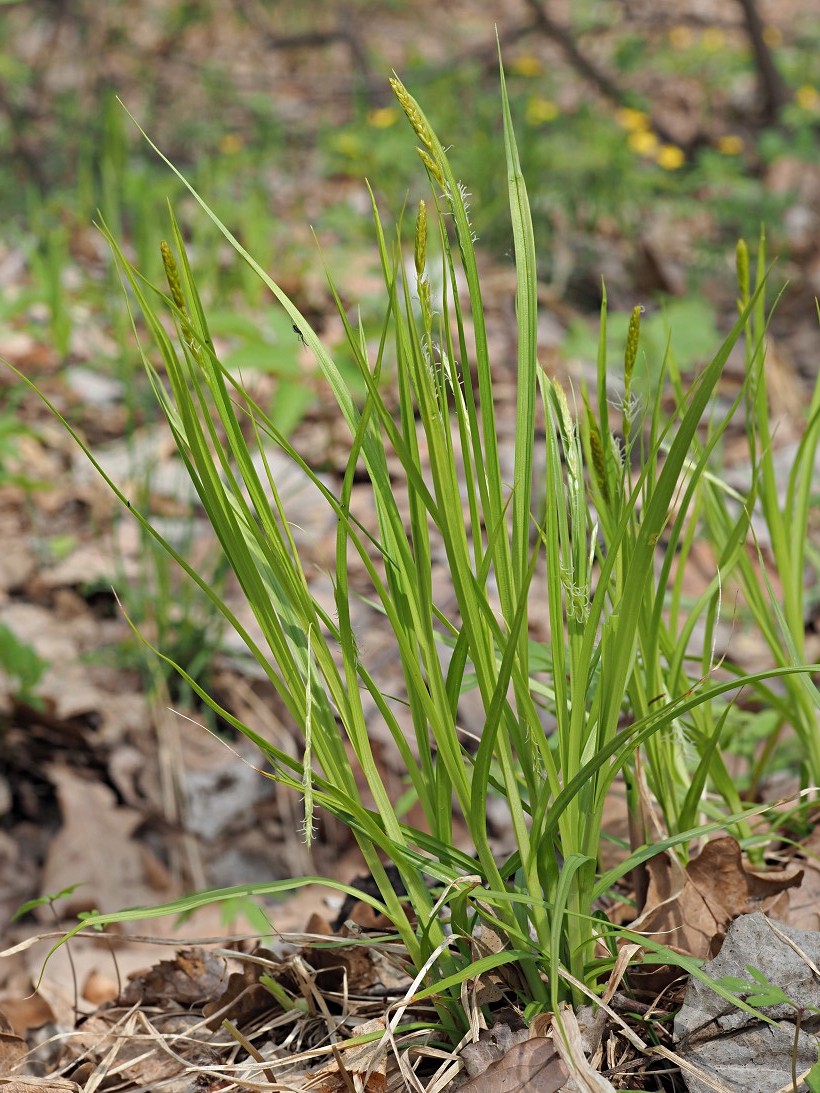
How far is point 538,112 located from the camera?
13.6ft

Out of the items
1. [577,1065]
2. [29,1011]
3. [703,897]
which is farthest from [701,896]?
[29,1011]

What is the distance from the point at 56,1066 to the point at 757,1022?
0.71 m

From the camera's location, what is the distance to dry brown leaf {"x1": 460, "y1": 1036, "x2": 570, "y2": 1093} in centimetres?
76

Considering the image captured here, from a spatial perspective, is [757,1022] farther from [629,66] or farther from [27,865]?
[629,66]

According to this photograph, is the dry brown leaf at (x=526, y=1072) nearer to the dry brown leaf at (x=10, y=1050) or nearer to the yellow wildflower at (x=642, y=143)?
the dry brown leaf at (x=10, y=1050)

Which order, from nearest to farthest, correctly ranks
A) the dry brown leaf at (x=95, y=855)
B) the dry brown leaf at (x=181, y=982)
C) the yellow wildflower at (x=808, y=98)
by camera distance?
the dry brown leaf at (x=181, y=982)
the dry brown leaf at (x=95, y=855)
the yellow wildflower at (x=808, y=98)

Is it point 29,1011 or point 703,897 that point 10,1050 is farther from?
point 703,897

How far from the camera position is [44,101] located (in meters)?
4.49

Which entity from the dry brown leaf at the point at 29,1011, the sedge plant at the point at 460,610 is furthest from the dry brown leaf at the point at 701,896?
the dry brown leaf at the point at 29,1011

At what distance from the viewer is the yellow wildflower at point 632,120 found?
4320 mm

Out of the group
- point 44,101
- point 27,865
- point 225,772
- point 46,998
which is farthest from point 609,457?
point 44,101

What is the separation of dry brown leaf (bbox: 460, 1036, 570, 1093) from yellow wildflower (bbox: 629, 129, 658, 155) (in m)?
3.98

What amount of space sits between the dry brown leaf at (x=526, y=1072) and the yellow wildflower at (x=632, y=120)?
4183 millimetres

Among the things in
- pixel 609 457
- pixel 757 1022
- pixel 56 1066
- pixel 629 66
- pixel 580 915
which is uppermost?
pixel 629 66
